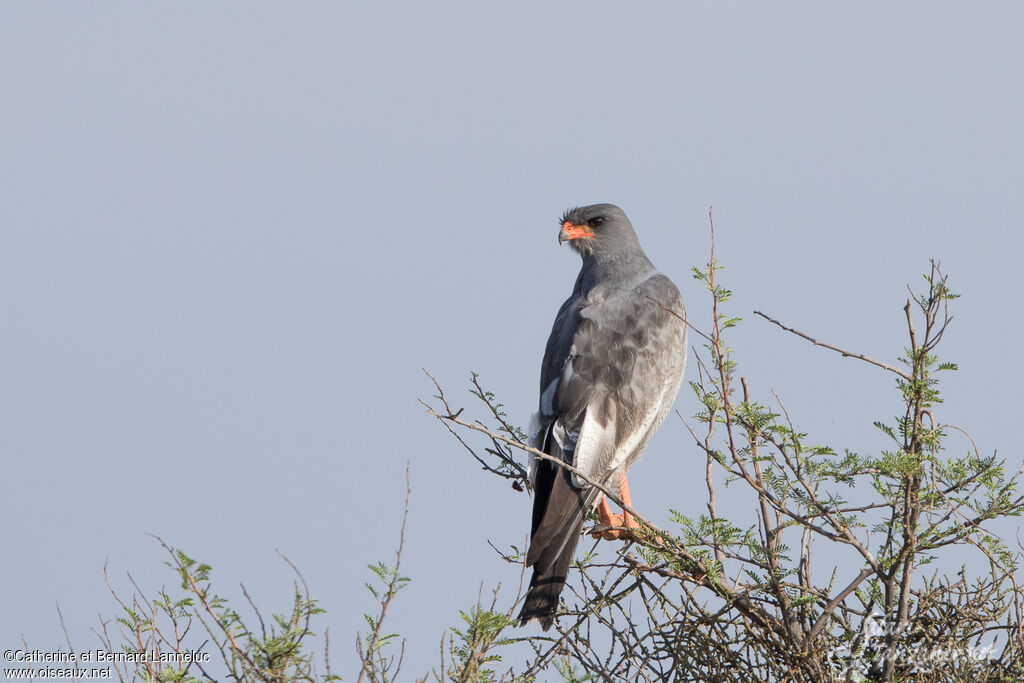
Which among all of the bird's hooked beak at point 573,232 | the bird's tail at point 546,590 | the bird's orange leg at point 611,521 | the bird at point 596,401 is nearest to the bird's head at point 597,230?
the bird's hooked beak at point 573,232

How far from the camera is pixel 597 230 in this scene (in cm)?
727

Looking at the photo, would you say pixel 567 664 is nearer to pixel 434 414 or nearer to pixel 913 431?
pixel 434 414

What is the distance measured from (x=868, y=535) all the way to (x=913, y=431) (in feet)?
1.68

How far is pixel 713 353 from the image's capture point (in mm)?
4125

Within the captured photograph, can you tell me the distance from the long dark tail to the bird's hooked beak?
2.28 metres

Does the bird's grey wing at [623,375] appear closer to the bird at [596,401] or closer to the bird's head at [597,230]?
the bird at [596,401]

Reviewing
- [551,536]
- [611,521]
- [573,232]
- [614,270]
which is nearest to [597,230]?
[573,232]

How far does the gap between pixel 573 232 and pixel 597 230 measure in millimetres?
174

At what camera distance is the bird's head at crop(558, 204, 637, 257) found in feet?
23.6

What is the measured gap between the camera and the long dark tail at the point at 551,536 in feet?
16.3

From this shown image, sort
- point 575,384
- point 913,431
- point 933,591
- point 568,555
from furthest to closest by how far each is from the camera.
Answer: point 575,384 → point 568,555 → point 933,591 → point 913,431

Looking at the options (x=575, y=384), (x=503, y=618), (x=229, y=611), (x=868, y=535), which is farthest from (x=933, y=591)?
→ (x=229, y=611)

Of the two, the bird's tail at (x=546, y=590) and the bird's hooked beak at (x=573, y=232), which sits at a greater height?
the bird's hooked beak at (x=573, y=232)

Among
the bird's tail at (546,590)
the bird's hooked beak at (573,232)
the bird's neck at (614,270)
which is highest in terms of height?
the bird's hooked beak at (573,232)
